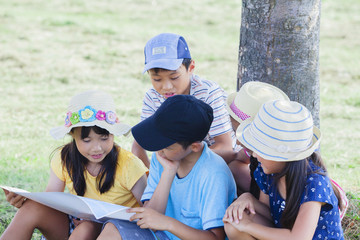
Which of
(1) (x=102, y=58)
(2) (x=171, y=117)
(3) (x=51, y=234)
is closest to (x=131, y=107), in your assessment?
(1) (x=102, y=58)

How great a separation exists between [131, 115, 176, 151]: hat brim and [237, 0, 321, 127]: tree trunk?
113cm

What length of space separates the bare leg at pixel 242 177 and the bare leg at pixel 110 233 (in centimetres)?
90

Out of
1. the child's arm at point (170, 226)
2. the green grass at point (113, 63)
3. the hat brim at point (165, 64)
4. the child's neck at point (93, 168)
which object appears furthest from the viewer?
the green grass at point (113, 63)

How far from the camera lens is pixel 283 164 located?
8.42ft

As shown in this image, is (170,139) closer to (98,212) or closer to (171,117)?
(171,117)

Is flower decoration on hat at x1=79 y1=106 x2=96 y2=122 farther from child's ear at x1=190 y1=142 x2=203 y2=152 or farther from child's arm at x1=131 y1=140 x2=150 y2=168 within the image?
child's arm at x1=131 y1=140 x2=150 y2=168

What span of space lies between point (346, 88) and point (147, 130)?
6.26 m

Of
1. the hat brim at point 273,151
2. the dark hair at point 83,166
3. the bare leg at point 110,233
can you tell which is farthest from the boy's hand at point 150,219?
the hat brim at point 273,151

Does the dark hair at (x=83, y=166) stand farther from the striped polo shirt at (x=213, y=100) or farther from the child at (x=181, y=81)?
the striped polo shirt at (x=213, y=100)

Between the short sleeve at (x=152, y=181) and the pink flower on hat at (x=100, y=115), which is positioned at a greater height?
the pink flower on hat at (x=100, y=115)

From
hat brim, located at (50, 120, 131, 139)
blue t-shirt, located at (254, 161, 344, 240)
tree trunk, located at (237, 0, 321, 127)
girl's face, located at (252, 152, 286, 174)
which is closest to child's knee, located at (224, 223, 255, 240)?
blue t-shirt, located at (254, 161, 344, 240)

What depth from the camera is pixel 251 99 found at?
297cm

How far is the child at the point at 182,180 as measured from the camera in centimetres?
271

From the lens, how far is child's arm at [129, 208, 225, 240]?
8.86ft
